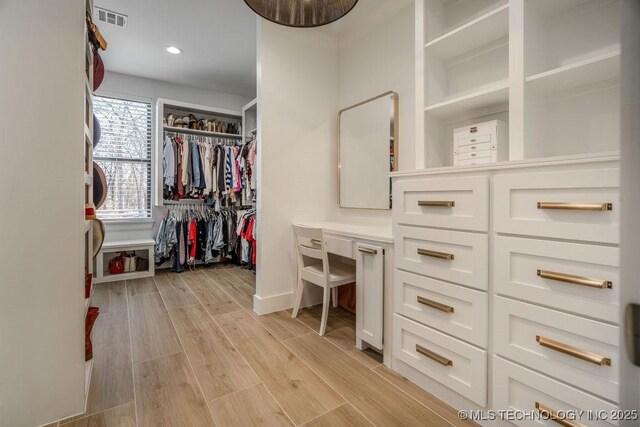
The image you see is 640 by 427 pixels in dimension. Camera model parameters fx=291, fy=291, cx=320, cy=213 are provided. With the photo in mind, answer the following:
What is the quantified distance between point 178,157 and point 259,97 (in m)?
1.97

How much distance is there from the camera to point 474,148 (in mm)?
1597

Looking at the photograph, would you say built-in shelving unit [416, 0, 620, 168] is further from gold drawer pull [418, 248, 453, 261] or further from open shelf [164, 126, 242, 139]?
open shelf [164, 126, 242, 139]

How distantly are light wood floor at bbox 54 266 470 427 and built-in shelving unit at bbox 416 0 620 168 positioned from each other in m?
1.31

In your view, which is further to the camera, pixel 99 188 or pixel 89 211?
pixel 99 188

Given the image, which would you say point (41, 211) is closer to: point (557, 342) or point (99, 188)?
point (99, 188)

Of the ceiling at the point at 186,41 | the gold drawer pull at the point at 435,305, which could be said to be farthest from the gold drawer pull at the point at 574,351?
the ceiling at the point at 186,41

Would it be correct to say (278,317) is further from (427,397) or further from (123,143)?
(123,143)

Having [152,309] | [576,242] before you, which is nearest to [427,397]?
[576,242]

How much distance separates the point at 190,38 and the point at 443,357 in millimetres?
3566

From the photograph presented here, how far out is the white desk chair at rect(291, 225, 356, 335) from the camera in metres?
2.12

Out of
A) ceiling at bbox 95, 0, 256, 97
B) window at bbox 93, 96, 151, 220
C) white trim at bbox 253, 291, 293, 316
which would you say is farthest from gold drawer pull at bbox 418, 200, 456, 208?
window at bbox 93, 96, 151, 220

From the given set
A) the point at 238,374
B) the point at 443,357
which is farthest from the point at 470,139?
the point at 238,374

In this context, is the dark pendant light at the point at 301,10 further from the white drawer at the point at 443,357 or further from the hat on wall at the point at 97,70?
the white drawer at the point at 443,357

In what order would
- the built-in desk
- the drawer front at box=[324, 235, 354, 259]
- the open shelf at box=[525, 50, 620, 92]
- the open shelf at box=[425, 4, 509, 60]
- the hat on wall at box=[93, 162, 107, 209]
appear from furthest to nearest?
the drawer front at box=[324, 235, 354, 259], the hat on wall at box=[93, 162, 107, 209], the built-in desk, the open shelf at box=[425, 4, 509, 60], the open shelf at box=[525, 50, 620, 92]
